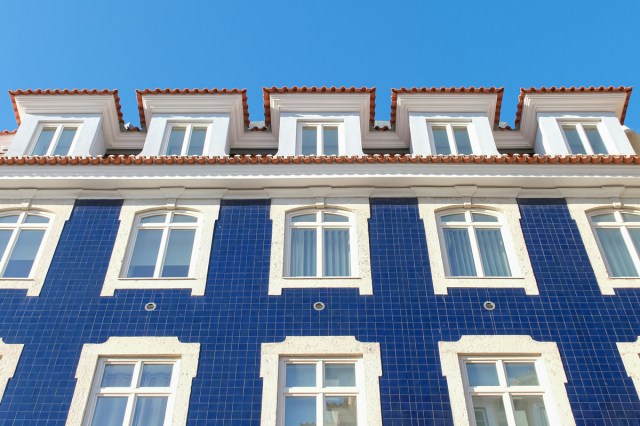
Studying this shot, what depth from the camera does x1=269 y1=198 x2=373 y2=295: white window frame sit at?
1145 cm

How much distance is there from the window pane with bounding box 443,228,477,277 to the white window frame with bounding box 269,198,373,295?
5.36ft

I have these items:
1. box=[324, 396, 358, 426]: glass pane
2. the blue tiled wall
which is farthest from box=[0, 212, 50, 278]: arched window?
box=[324, 396, 358, 426]: glass pane

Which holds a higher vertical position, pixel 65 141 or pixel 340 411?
pixel 65 141

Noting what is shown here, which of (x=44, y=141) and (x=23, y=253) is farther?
(x=44, y=141)

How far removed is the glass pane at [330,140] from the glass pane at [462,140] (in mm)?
2881

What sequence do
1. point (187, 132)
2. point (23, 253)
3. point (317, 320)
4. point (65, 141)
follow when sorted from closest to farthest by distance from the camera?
point (317, 320) < point (23, 253) < point (65, 141) < point (187, 132)

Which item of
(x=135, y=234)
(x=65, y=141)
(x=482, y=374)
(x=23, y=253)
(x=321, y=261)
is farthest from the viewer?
(x=65, y=141)

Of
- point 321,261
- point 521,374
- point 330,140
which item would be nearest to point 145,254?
point 321,261

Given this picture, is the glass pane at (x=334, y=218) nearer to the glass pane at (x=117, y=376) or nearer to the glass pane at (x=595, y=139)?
the glass pane at (x=117, y=376)

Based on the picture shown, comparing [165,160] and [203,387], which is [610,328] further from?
[165,160]

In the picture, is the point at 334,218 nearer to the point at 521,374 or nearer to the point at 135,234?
the point at 135,234

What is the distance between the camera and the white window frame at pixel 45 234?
37.6ft

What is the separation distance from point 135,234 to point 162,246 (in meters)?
0.76

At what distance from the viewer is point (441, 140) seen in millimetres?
14930
